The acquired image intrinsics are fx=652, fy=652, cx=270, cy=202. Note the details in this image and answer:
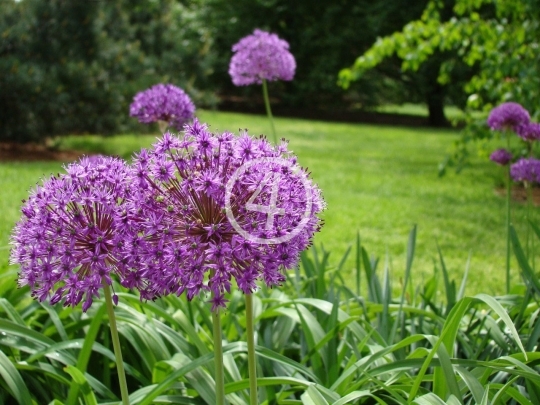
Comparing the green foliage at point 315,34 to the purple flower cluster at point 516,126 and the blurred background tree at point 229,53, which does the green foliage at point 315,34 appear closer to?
the blurred background tree at point 229,53

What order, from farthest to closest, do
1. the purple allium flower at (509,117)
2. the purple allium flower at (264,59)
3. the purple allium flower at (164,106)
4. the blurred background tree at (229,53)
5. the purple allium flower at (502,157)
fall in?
the blurred background tree at (229,53)
the purple allium flower at (264,59)
the purple allium flower at (502,157)
the purple allium flower at (509,117)
the purple allium flower at (164,106)

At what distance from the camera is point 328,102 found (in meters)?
26.2

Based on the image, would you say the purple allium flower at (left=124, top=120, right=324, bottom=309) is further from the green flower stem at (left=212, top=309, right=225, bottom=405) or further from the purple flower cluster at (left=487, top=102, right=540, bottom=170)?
the purple flower cluster at (left=487, top=102, right=540, bottom=170)

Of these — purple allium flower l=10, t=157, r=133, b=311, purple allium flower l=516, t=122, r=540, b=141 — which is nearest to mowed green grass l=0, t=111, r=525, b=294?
purple allium flower l=516, t=122, r=540, b=141

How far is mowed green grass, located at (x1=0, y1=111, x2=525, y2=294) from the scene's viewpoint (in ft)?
20.6

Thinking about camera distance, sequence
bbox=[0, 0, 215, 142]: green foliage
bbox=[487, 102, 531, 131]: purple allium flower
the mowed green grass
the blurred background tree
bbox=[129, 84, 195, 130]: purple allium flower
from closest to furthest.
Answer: bbox=[129, 84, 195, 130]: purple allium flower → bbox=[487, 102, 531, 131]: purple allium flower → the mowed green grass → the blurred background tree → bbox=[0, 0, 215, 142]: green foliage

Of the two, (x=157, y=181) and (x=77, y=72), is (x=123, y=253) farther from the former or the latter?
(x=77, y=72)

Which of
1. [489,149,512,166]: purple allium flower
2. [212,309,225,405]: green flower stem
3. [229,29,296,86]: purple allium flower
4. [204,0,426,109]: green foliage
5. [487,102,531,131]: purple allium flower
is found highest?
[204,0,426,109]: green foliage

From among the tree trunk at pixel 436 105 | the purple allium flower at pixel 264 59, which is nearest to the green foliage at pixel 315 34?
the tree trunk at pixel 436 105

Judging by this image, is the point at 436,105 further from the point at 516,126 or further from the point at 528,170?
the point at 528,170

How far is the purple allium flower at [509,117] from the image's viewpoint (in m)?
3.79

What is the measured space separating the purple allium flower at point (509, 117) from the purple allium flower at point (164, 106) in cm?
178

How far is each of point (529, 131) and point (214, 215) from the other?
2.59 metres

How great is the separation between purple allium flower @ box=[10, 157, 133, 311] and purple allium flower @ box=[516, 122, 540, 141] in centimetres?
269
